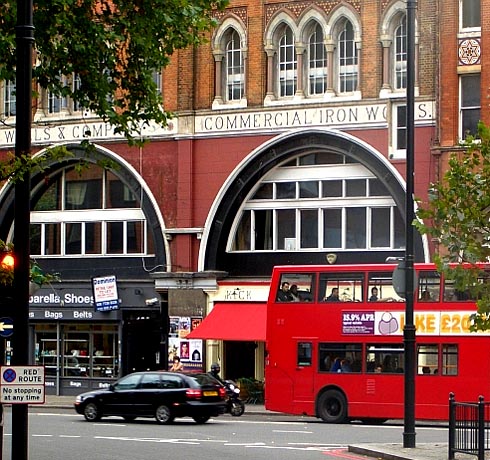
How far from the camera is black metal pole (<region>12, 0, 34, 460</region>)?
13.9 metres

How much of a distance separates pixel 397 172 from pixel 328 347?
876 cm

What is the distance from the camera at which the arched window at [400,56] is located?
4062 cm

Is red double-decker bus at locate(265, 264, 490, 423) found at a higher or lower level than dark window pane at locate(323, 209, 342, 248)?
lower

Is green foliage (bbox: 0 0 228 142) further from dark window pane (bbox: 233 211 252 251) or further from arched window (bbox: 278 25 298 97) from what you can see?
dark window pane (bbox: 233 211 252 251)

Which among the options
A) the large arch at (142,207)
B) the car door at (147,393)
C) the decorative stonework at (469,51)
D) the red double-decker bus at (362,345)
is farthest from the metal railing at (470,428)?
the large arch at (142,207)

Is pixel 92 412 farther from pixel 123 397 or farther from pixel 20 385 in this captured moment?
pixel 20 385

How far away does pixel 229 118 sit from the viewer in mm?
43406

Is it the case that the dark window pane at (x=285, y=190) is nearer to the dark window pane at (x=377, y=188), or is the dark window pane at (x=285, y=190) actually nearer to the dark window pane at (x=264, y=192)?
the dark window pane at (x=264, y=192)

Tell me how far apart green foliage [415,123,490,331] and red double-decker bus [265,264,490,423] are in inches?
421

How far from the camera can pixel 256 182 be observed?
43219 millimetres

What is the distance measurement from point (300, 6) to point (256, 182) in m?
5.98

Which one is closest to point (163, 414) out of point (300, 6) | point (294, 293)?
point (294, 293)

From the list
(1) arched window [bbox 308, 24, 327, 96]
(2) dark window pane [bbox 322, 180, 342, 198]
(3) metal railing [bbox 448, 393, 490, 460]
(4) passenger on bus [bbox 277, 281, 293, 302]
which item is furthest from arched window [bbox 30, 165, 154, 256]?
(3) metal railing [bbox 448, 393, 490, 460]

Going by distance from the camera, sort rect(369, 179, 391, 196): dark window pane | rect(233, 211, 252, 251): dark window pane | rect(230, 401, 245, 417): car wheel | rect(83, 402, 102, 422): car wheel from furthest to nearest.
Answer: rect(233, 211, 252, 251): dark window pane, rect(369, 179, 391, 196): dark window pane, rect(230, 401, 245, 417): car wheel, rect(83, 402, 102, 422): car wheel
